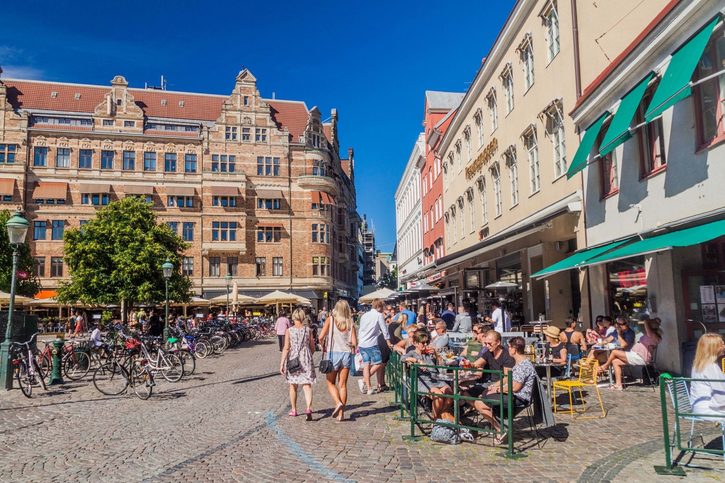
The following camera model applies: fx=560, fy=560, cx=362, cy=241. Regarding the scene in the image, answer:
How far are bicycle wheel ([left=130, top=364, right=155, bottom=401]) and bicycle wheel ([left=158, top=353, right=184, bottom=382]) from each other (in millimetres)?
1012

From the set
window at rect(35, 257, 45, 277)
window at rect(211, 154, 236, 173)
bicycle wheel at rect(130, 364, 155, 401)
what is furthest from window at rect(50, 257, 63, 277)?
bicycle wheel at rect(130, 364, 155, 401)

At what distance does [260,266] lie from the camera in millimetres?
46656

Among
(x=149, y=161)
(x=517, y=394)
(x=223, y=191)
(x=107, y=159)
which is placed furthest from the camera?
(x=149, y=161)

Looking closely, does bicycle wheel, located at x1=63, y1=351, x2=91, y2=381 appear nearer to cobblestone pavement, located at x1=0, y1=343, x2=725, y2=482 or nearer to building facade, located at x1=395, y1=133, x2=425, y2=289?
cobblestone pavement, located at x1=0, y1=343, x2=725, y2=482

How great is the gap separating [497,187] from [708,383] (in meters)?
17.0

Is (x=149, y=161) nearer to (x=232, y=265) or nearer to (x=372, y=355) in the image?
(x=232, y=265)

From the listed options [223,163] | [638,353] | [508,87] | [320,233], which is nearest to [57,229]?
[223,163]

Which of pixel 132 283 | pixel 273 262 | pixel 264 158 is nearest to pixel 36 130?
pixel 264 158

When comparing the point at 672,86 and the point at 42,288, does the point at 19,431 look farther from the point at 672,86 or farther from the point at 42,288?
the point at 42,288

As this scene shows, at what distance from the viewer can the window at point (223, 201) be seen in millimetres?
45719

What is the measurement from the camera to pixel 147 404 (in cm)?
984

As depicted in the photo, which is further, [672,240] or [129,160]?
[129,160]

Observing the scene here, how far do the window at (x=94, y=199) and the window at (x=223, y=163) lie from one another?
28.5 ft

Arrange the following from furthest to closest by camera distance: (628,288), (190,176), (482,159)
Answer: (190,176) < (482,159) < (628,288)
